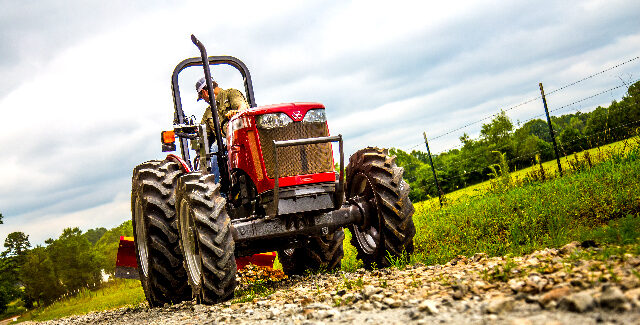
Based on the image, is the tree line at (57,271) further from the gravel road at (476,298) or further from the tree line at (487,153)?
the gravel road at (476,298)

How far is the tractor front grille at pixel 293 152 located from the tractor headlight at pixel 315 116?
0.17ft

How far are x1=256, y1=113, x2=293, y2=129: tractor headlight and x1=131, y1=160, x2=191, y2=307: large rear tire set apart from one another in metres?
1.72

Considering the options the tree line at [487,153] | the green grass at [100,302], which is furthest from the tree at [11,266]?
the tree line at [487,153]

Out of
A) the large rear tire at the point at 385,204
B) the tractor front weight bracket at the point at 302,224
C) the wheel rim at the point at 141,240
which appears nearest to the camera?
the tractor front weight bracket at the point at 302,224

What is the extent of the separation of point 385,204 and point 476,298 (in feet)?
9.23

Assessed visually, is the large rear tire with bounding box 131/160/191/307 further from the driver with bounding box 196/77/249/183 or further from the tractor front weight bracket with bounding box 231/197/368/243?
the tractor front weight bracket with bounding box 231/197/368/243

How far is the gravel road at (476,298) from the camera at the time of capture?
9.05 feet

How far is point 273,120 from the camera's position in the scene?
20.0 feet

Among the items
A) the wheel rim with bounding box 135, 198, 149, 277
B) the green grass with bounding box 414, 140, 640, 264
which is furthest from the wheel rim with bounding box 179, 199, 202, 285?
the green grass with bounding box 414, 140, 640, 264

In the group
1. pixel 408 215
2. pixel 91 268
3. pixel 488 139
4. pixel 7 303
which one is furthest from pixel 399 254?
pixel 488 139

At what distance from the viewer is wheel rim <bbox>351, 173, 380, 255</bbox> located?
6.53m

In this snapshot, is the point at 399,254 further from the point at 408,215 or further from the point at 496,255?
the point at 496,255

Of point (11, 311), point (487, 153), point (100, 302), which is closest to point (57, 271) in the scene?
point (11, 311)

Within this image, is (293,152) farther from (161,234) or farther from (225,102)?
(161,234)
